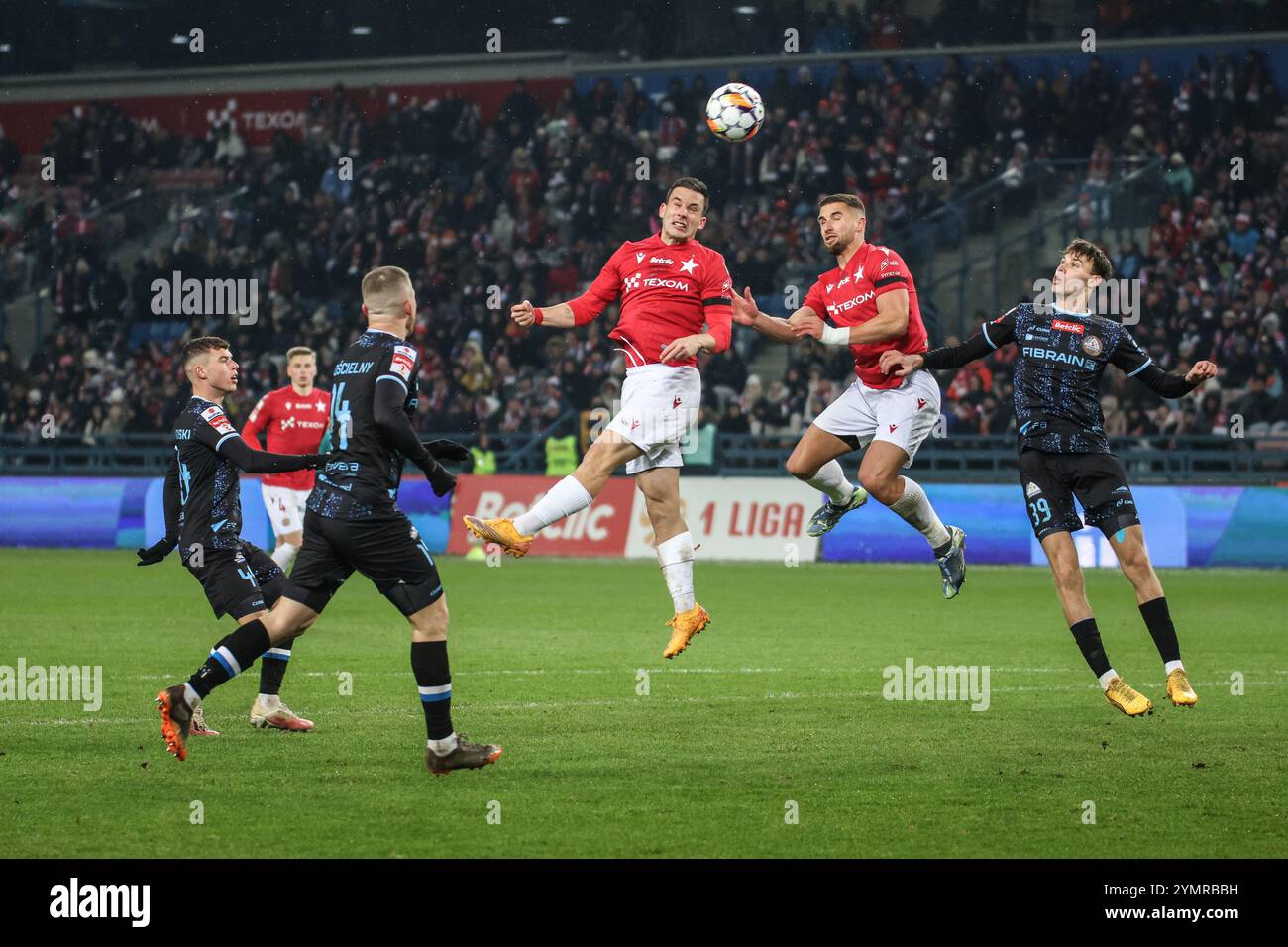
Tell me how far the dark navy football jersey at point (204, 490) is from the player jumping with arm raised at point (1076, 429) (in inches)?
170

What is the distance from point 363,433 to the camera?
790cm

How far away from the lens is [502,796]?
7.30m

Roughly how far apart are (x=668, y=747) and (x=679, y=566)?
5.85 feet

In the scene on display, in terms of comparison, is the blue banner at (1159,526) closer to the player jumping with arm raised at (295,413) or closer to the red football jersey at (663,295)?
the player jumping with arm raised at (295,413)

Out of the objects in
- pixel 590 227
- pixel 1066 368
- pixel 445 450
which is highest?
pixel 590 227

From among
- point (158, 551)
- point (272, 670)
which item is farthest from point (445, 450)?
point (158, 551)

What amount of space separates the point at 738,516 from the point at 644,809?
56.9ft

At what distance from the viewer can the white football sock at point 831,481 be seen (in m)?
11.0

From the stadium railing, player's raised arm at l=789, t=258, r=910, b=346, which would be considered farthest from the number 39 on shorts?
the stadium railing

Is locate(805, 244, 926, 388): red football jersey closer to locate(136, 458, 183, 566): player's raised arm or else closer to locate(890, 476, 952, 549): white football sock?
locate(890, 476, 952, 549): white football sock

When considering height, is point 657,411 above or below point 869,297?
below

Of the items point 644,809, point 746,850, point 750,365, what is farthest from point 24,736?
point 750,365

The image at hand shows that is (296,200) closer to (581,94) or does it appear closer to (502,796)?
(581,94)

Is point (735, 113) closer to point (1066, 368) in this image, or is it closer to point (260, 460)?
point (1066, 368)
